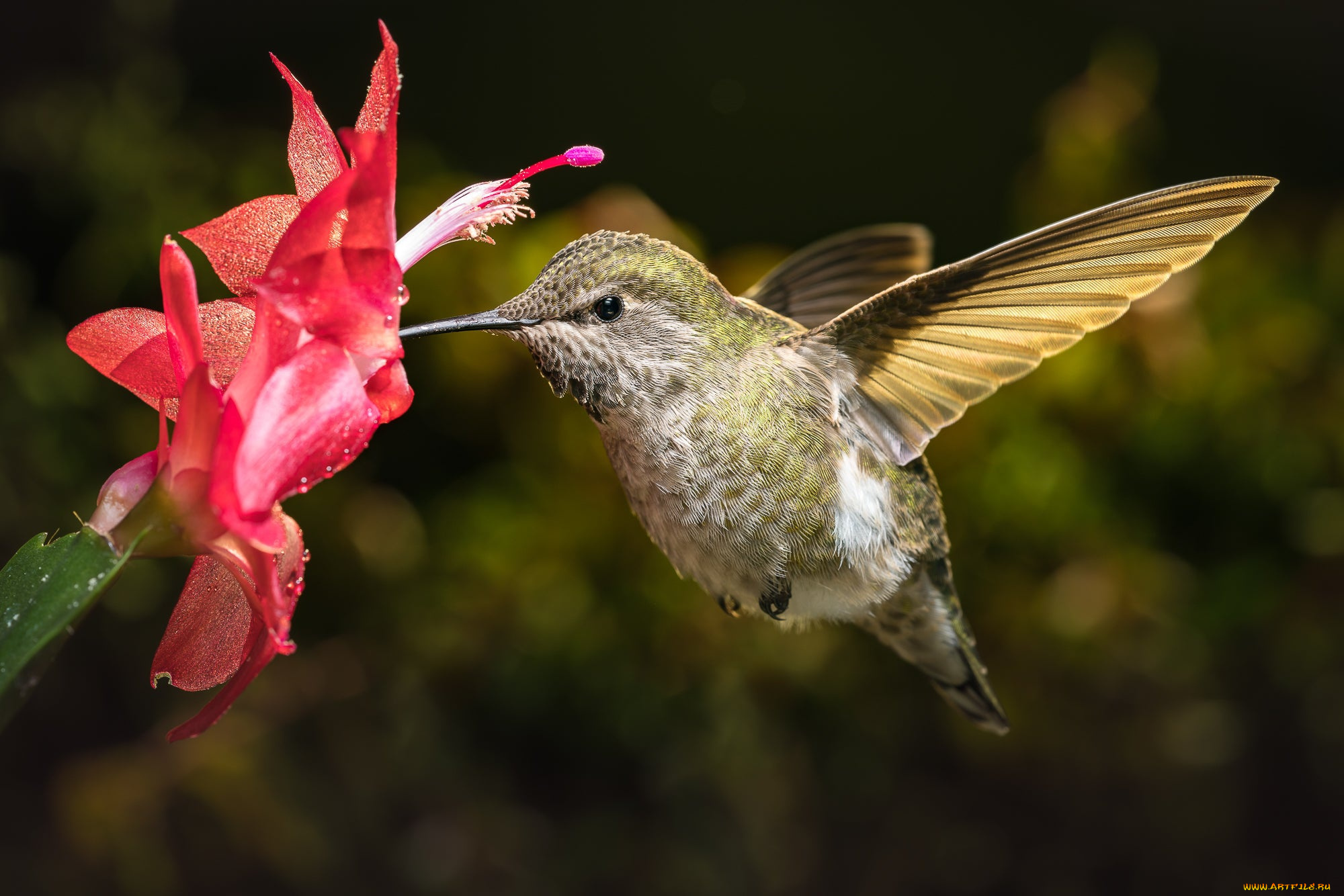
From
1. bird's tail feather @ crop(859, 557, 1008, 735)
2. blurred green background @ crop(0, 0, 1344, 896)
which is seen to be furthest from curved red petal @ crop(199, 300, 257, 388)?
blurred green background @ crop(0, 0, 1344, 896)

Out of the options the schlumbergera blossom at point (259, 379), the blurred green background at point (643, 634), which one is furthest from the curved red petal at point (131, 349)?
the blurred green background at point (643, 634)

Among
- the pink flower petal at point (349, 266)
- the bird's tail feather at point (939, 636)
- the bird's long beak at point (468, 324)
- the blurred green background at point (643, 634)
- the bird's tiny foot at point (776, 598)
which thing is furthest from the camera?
the blurred green background at point (643, 634)

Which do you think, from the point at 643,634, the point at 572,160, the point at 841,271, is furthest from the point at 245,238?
the point at 643,634

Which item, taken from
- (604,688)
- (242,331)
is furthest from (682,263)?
(604,688)

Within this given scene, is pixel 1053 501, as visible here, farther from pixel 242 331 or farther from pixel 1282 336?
pixel 242 331

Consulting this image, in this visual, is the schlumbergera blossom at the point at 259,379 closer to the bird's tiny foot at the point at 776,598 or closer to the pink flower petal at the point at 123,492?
the pink flower petal at the point at 123,492

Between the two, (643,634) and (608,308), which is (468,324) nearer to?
(608,308)

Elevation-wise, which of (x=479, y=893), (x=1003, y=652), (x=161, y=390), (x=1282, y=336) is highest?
(x=161, y=390)

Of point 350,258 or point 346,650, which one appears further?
point 346,650
